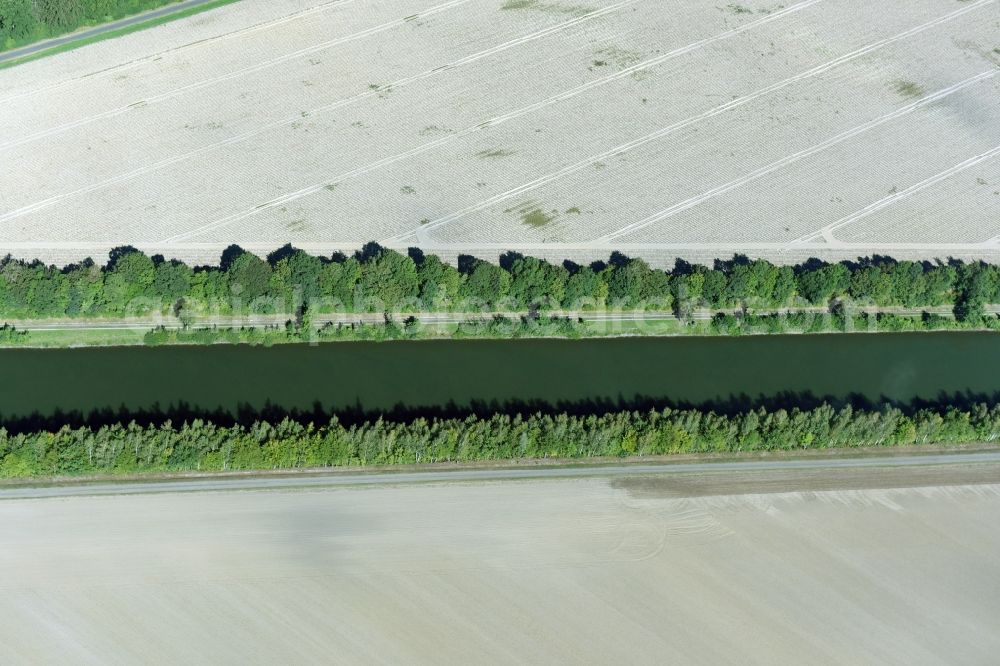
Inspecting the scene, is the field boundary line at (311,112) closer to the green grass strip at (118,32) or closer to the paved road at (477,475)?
the green grass strip at (118,32)

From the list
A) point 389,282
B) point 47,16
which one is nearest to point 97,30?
point 47,16

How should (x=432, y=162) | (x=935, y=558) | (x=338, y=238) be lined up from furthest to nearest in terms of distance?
(x=432, y=162) → (x=338, y=238) → (x=935, y=558)

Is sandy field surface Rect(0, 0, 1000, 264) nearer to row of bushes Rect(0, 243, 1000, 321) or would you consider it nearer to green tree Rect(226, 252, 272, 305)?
row of bushes Rect(0, 243, 1000, 321)

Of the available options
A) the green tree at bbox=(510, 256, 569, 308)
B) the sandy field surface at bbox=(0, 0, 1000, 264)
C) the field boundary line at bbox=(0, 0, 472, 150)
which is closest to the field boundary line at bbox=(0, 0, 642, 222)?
the sandy field surface at bbox=(0, 0, 1000, 264)

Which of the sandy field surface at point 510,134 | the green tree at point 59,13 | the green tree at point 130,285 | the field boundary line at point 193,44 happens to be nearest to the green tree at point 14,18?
the green tree at point 59,13

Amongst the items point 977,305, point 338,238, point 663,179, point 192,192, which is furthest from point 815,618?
point 192,192

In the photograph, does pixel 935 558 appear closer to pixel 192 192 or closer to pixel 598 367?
pixel 598 367
